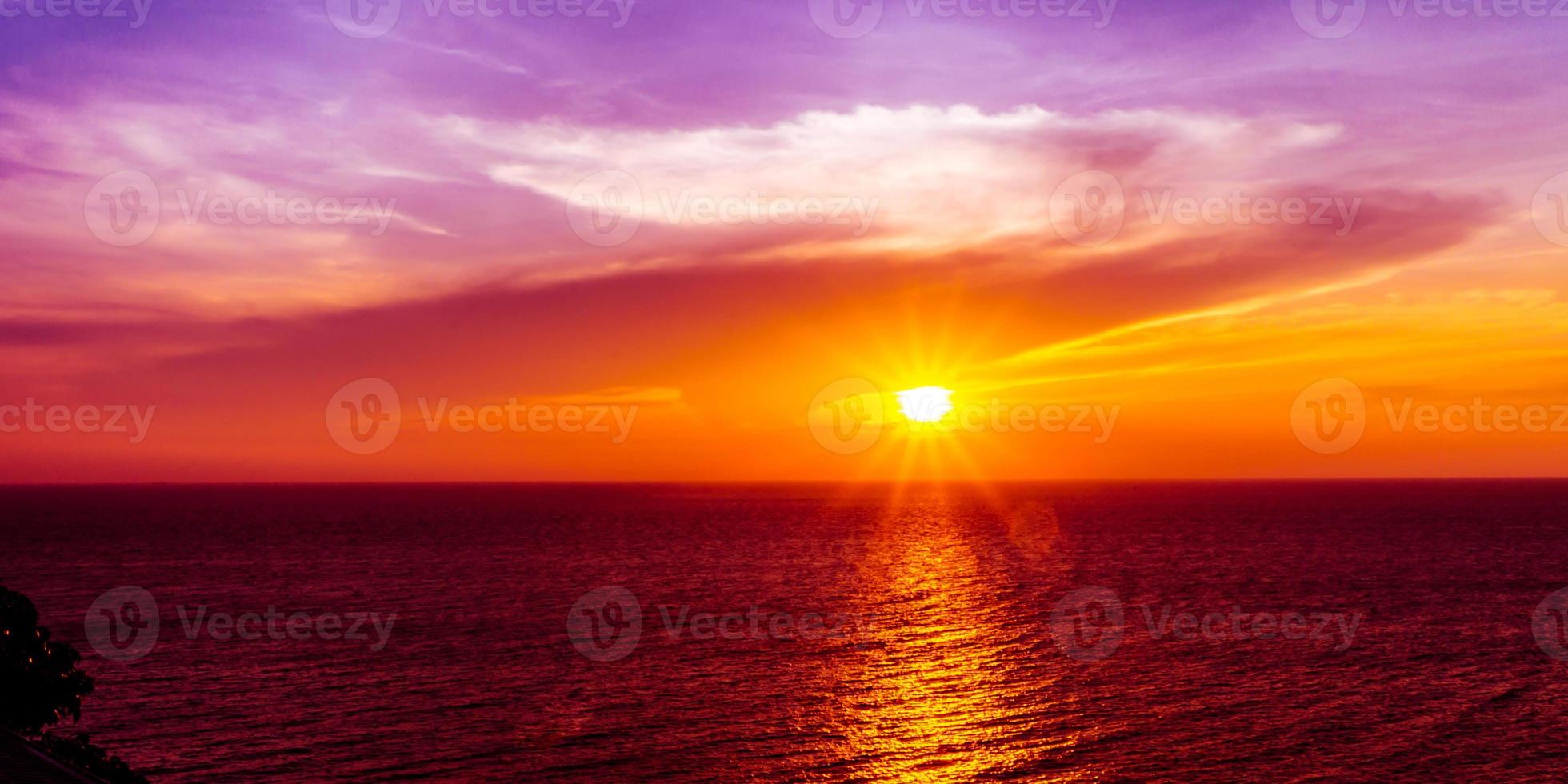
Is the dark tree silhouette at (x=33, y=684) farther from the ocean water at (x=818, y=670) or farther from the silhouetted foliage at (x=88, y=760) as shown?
the ocean water at (x=818, y=670)

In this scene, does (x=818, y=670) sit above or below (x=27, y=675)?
below

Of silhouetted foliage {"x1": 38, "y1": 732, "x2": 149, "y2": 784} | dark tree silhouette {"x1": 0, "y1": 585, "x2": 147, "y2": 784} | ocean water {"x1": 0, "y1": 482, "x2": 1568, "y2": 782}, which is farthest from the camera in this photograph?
ocean water {"x1": 0, "y1": 482, "x2": 1568, "y2": 782}

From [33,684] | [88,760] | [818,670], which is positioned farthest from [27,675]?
[818,670]

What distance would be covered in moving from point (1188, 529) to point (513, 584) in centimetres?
13637

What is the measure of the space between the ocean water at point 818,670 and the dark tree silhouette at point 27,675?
8.03m

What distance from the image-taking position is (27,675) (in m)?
30.9

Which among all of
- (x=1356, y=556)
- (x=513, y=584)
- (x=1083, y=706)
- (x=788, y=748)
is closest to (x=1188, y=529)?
(x=1356, y=556)

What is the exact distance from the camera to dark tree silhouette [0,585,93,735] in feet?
100

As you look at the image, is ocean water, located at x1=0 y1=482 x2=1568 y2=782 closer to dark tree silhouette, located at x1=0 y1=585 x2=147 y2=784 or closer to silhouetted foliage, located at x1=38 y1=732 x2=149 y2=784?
dark tree silhouette, located at x1=0 y1=585 x2=147 y2=784

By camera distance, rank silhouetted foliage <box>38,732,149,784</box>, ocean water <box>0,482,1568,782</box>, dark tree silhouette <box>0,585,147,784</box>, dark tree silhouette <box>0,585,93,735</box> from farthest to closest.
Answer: ocean water <box>0,482,1568,782</box>, dark tree silhouette <box>0,585,93,735</box>, dark tree silhouette <box>0,585,147,784</box>, silhouetted foliage <box>38,732,149,784</box>

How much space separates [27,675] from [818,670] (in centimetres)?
3842

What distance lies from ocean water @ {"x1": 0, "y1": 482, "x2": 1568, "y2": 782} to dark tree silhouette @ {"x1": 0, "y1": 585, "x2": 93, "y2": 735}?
803 centimetres

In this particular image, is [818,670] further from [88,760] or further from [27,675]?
[27,675]

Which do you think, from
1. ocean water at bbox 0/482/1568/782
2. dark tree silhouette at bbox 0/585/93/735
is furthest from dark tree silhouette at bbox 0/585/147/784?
ocean water at bbox 0/482/1568/782
